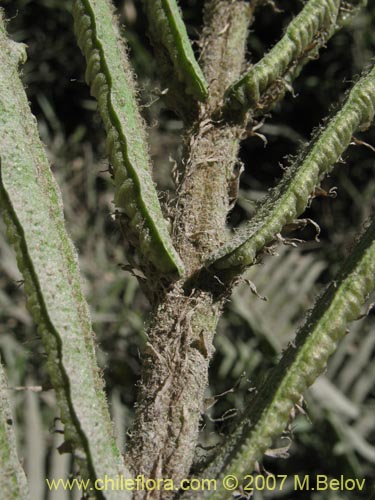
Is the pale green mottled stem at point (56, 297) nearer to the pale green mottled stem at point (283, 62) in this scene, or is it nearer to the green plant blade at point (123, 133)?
the green plant blade at point (123, 133)

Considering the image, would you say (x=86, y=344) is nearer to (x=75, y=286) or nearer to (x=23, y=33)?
(x=75, y=286)

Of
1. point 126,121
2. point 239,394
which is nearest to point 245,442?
point 126,121

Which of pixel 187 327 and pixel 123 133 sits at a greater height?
pixel 123 133

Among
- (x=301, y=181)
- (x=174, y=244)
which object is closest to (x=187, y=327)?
(x=174, y=244)

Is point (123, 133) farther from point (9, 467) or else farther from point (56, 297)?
point (9, 467)

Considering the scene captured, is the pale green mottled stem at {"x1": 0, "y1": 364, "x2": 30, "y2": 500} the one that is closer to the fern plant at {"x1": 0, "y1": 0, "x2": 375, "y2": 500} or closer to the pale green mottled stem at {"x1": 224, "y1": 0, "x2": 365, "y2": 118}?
the fern plant at {"x1": 0, "y1": 0, "x2": 375, "y2": 500}

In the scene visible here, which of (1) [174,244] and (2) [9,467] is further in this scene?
(1) [174,244]

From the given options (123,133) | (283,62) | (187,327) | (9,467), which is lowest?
(9,467)

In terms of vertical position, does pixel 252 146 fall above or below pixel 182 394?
below
